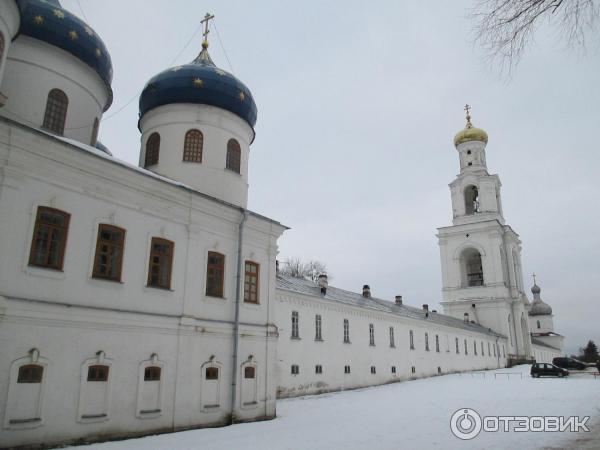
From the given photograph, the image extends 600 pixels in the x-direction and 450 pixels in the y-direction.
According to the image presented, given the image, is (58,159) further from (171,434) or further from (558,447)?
(558,447)

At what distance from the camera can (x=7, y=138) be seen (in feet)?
30.8

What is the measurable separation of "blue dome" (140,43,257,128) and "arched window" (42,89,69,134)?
9.67ft

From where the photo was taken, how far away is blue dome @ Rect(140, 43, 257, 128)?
590 inches

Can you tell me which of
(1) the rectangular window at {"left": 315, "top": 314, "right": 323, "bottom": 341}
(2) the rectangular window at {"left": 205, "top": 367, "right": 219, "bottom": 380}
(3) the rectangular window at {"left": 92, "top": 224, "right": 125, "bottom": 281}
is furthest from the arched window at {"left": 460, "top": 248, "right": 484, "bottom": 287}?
(3) the rectangular window at {"left": 92, "top": 224, "right": 125, "bottom": 281}

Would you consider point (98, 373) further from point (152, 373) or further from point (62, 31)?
point (62, 31)

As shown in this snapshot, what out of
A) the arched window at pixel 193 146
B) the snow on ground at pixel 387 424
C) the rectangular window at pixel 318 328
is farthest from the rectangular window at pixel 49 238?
the rectangular window at pixel 318 328

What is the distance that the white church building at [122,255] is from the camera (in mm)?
9334

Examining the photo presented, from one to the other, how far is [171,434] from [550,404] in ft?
40.1

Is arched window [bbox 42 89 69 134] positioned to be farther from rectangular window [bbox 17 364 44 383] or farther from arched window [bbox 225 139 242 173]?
rectangular window [bbox 17 364 44 383]

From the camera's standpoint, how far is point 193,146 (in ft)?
49.4

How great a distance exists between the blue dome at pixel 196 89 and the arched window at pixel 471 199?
43.1 metres

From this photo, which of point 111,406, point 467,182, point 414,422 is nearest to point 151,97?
point 111,406

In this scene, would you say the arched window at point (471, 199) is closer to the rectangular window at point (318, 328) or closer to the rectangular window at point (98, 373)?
the rectangular window at point (318, 328)

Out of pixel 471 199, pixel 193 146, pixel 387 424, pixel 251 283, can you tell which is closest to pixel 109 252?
pixel 251 283
